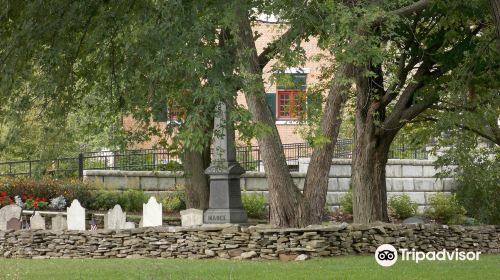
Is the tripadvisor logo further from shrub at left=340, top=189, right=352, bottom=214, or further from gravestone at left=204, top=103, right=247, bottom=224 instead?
shrub at left=340, top=189, right=352, bottom=214

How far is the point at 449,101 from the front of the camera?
22828 millimetres

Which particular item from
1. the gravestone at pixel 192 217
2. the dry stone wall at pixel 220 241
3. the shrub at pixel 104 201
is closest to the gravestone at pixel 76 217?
the dry stone wall at pixel 220 241

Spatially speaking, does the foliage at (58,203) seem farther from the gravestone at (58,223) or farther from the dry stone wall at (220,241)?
the dry stone wall at (220,241)

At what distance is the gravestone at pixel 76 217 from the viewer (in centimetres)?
2114

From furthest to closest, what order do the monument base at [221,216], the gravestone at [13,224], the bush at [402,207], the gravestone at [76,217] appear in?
the bush at [402,207]
the gravestone at [13,224]
the gravestone at [76,217]
the monument base at [221,216]

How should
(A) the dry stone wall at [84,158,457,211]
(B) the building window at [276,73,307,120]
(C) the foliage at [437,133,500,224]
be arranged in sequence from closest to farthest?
(B) the building window at [276,73,307,120], (C) the foliage at [437,133,500,224], (A) the dry stone wall at [84,158,457,211]

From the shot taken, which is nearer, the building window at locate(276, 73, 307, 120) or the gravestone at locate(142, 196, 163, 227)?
the building window at locate(276, 73, 307, 120)

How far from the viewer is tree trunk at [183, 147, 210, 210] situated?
75.9ft

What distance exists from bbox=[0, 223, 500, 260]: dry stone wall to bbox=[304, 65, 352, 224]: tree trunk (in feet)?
3.42

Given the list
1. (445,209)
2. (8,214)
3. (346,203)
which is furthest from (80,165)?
(445,209)

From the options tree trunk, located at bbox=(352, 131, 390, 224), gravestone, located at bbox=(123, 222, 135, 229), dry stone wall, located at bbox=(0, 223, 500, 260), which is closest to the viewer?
dry stone wall, located at bbox=(0, 223, 500, 260)

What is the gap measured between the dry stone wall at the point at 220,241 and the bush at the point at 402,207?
10524 millimetres

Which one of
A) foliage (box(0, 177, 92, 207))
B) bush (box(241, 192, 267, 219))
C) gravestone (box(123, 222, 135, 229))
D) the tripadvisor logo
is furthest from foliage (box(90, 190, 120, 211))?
the tripadvisor logo

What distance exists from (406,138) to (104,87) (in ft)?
57.4
